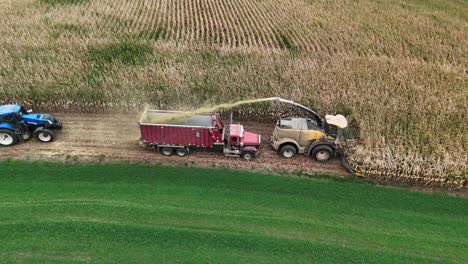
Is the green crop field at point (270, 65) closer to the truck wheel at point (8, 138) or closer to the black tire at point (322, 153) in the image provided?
the black tire at point (322, 153)

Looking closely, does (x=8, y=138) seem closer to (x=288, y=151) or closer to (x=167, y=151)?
(x=167, y=151)

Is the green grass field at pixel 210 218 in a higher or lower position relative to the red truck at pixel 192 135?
lower

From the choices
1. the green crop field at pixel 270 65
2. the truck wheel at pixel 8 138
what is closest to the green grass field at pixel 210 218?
the truck wheel at pixel 8 138

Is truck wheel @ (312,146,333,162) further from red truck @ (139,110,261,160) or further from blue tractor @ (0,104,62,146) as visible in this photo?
blue tractor @ (0,104,62,146)

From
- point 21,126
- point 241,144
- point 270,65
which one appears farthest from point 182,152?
point 270,65

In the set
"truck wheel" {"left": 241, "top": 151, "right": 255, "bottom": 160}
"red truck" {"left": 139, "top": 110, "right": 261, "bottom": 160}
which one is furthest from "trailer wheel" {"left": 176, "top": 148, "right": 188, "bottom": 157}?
"truck wheel" {"left": 241, "top": 151, "right": 255, "bottom": 160}


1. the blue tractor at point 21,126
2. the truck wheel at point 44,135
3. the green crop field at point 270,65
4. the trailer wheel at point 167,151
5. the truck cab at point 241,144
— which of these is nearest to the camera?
the truck cab at point 241,144
